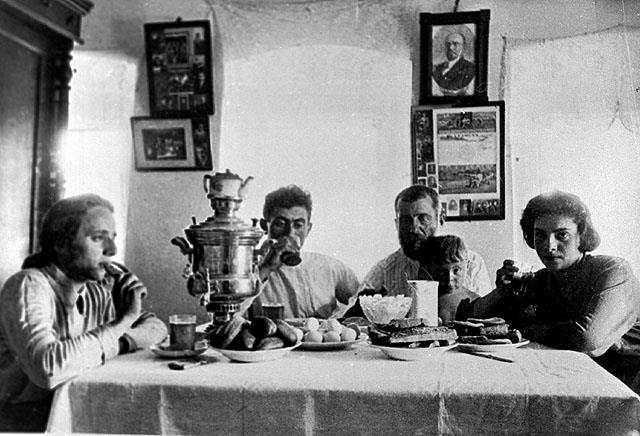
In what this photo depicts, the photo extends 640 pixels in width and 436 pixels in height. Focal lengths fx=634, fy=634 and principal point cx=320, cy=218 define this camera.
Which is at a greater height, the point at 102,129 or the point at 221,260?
the point at 102,129

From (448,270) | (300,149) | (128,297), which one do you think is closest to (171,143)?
(300,149)

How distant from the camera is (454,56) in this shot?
1.70 m

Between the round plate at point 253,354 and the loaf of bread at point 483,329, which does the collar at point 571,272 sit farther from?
the round plate at point 253,354

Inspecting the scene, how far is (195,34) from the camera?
1765 millimetres

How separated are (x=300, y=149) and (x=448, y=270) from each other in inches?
21.4

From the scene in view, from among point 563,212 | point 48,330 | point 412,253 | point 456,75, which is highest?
point 456,75

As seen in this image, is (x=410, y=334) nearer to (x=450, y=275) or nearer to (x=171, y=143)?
(x=450, y=275)

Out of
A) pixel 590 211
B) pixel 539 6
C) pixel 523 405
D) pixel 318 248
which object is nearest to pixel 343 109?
pixel 318 248

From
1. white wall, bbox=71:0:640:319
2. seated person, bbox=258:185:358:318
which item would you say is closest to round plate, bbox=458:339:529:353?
white wall, bbox=71:0:640:319

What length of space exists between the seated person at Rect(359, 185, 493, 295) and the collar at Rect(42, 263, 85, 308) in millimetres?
766

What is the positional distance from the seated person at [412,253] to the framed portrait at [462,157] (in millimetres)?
37

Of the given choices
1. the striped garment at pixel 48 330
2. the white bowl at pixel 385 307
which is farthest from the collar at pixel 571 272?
the striped garment at pixel 48 330

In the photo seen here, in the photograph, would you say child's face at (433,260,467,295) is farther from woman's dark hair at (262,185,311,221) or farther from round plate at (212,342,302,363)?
round plate at (212,342,302,363)

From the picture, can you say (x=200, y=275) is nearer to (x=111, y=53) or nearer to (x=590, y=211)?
(x=111, y=53)
